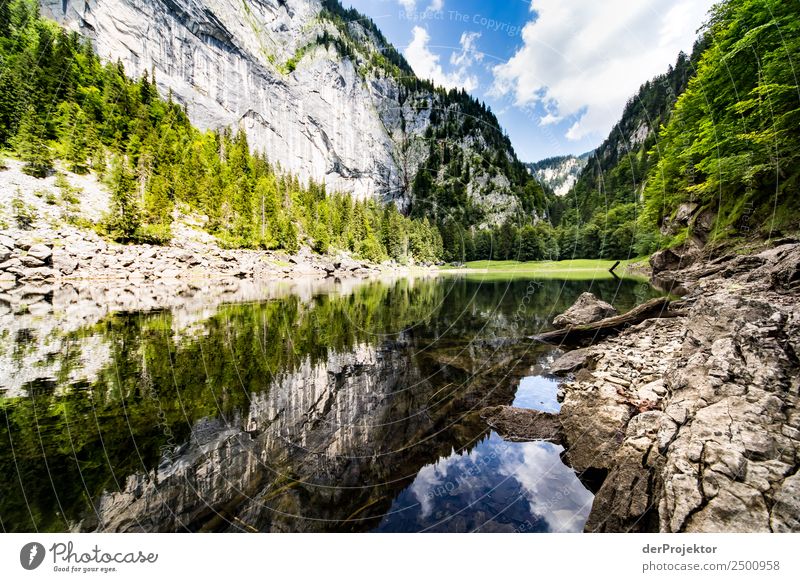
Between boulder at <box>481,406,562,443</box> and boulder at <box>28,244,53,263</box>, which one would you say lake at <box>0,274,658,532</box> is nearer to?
boulder at <box>481,406,562,443</box>

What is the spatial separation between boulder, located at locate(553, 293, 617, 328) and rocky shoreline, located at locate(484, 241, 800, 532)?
552cm

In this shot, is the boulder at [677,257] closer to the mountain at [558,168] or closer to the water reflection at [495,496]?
the mountain at [558,168]

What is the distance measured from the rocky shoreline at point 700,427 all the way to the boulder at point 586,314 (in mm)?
5525

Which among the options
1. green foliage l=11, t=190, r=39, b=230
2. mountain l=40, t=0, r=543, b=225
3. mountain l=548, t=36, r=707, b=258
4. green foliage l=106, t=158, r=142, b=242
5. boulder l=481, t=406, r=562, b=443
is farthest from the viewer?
mountain l=40, t=0, r=543, b=225

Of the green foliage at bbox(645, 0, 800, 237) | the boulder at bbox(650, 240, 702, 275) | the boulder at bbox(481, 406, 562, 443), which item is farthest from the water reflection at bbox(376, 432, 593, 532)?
the boulder at bbox(650, 240, 702, 275)

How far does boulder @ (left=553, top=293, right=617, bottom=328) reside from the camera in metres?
12.9

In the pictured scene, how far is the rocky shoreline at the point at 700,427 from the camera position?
8.82ft

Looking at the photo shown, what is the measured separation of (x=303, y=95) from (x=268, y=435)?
117 m

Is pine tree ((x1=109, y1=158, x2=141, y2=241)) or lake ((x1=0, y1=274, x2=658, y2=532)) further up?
pine tree ((x1=109, y1=158, x2=141, y2=241))

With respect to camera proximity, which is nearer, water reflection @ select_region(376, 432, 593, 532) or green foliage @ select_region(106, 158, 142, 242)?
water reflection @ select_region(376, 432, 593, 532)

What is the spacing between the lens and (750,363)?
4.13 m

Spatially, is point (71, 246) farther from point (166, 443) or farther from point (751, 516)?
point (751, 516)

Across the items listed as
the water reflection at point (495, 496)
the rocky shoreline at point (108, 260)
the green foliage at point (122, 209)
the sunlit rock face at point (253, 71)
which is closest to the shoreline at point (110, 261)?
the rocky shoreline at point (108, 260)
